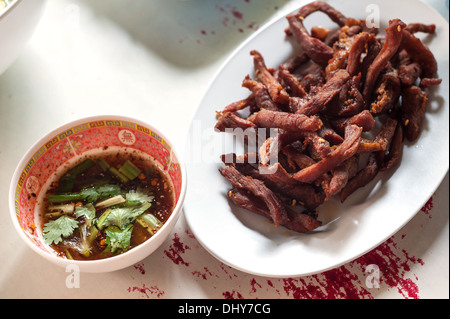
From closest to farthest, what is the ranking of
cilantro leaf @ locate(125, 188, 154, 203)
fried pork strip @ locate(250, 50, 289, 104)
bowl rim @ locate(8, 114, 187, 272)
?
1. bowl rim @ locate(8, 114, 187, 272)
2. cilantro leaf @ locate(125, 188, 154, 203)
3. fried pork strip @ locate(250, 50, 289, 104)

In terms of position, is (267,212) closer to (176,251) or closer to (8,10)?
(176,251)

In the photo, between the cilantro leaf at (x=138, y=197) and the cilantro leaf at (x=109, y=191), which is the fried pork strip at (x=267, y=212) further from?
the cilantro leaf at (x=109, y=191)

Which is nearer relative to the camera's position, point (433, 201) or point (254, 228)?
point (254, 228)

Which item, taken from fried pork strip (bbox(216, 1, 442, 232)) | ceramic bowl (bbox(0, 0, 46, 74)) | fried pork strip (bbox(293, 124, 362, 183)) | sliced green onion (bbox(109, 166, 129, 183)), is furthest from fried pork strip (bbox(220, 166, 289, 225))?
ceramic bowl (bbox(0, 0, 46, 74))

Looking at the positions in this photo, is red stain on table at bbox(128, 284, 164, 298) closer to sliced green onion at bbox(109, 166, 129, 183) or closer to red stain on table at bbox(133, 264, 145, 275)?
red stain on table at bbox(133, 264, 145, 275)
